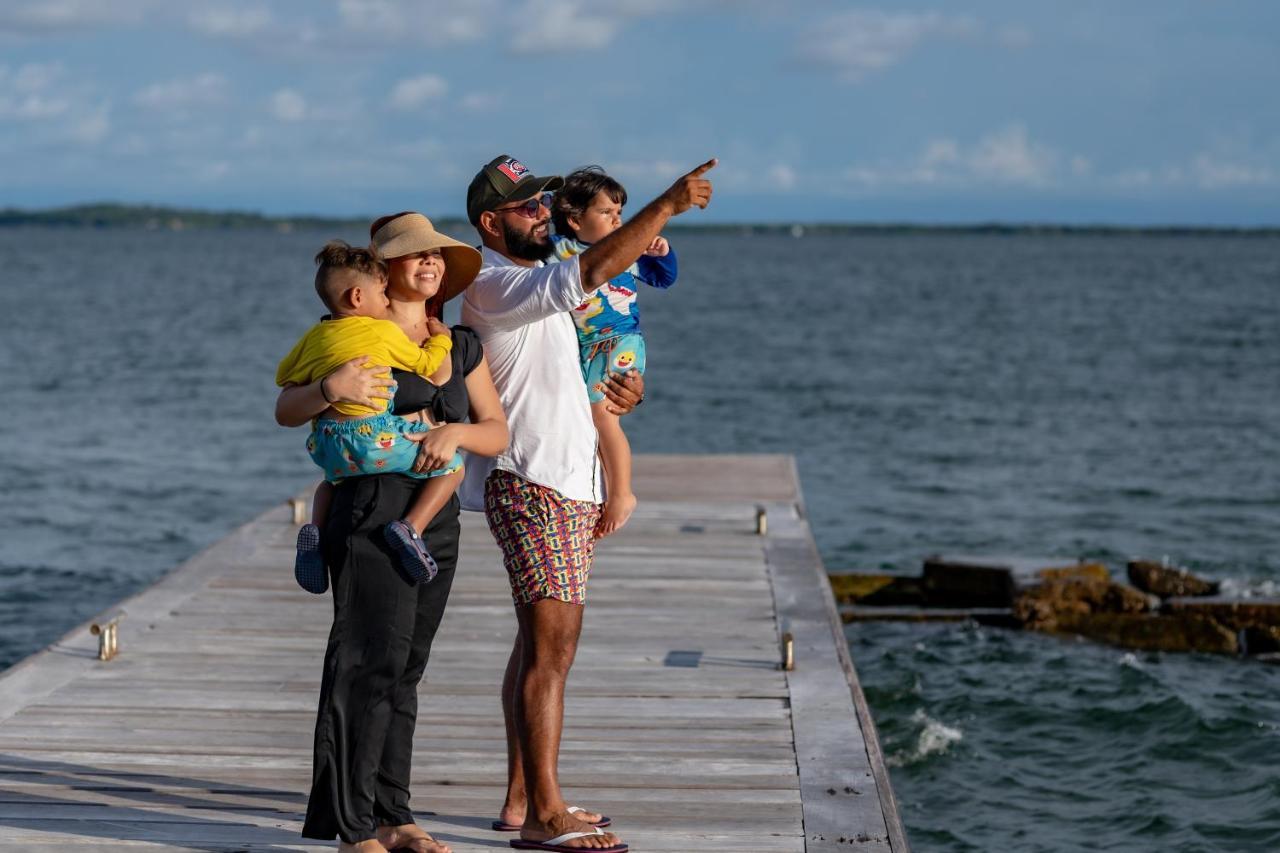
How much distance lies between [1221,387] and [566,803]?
1242 inches

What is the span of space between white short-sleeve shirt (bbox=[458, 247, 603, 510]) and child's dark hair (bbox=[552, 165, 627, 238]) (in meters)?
0.21

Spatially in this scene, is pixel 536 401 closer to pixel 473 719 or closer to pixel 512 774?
pixel 512 774

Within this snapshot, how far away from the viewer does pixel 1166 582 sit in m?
12.4

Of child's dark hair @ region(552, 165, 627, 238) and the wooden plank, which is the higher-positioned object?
child's dark hair @ region(552, 165, 627, 238)

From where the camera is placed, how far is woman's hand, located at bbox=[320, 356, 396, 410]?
406 centimetres

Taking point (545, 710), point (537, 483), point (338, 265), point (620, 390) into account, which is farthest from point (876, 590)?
point (338, 265)

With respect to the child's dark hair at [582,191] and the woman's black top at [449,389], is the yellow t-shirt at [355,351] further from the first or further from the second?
the child's dark hair at [582,191]

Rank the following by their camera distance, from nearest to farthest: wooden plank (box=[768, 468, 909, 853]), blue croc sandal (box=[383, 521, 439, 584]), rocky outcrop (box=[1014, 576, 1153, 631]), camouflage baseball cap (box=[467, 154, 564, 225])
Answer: blue croc sandal (box=[383, 521, 439, 584]) < camouflage baseball cap (box=[467, 154, 564, 225]) < wooden plank (box=[768, 468, 909, 853]) < rocky outcrop (box=[1014, 576, 1153, 631])

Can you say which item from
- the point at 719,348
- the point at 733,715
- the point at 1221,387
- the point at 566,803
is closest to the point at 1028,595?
the point at 733,715

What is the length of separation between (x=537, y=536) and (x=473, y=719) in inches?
70.7

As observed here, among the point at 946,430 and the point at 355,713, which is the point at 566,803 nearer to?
the point at 355,713

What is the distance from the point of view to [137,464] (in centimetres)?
2138

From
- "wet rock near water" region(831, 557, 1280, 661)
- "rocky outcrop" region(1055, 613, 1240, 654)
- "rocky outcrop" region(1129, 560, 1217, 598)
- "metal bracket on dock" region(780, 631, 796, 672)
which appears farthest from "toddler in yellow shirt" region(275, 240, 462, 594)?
"rocky outcrop" region(1129, 560, 1217, 598)

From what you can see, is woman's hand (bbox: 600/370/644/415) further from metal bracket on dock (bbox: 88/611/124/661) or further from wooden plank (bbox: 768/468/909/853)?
metal bracket on dock (bbox: 88/611/124/661)
